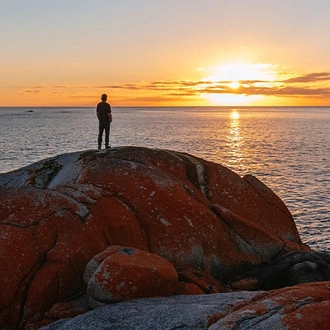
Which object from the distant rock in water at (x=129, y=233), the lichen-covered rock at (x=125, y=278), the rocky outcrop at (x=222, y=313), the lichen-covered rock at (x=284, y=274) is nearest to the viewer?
the rocky outcrop at (x=222, y=313)

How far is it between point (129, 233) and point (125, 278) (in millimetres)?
2914

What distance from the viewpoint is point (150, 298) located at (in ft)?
28.9

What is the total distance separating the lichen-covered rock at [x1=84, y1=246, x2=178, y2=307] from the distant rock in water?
0.07 feet

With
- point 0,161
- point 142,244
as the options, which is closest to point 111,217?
point 142,244

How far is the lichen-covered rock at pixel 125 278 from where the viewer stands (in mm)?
8758

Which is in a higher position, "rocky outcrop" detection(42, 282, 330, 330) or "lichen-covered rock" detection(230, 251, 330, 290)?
"rocky outcrop" detection(42, 282, 330, 330)

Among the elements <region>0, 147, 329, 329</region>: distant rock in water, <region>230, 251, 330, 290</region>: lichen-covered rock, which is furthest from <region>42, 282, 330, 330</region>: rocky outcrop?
<region>230, 251, 330, 290</region>: lichen-covered rock

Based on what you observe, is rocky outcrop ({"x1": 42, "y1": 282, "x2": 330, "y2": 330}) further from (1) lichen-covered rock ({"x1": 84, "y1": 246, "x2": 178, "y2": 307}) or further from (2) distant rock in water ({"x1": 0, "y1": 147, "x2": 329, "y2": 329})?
(2) distant rock in water ({"x1": 0, "y1": 147, "x2": 329, "y2": 329})

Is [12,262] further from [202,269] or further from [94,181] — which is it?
[202,269]

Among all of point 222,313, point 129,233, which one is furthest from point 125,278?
point 129,233

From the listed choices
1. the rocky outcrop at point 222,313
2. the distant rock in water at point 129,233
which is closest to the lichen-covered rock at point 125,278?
the distant rock in water at point 129,233

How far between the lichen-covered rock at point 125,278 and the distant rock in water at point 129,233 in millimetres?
20

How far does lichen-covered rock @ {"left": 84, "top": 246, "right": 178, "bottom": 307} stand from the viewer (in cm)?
876

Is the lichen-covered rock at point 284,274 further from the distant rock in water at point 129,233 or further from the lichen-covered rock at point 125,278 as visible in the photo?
the lichen-covered rock at point 125,278
